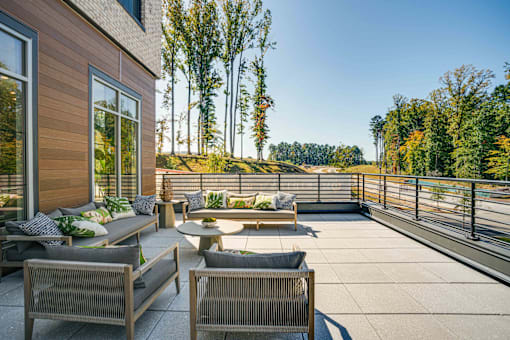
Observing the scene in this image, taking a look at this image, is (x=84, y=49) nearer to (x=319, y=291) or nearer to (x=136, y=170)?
(x=136, y=170)

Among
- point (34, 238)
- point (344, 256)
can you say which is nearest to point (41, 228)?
point (34, 238)

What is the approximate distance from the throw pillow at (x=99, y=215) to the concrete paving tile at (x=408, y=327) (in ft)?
12.7

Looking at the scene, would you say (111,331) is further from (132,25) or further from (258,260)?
(132,25)

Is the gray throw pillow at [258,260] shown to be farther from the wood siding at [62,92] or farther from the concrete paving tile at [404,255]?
the wood siding at [62,92]

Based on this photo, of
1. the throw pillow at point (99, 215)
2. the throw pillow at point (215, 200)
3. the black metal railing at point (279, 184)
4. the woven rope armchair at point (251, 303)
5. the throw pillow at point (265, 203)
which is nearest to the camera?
the woven rope armchair at point (251, 303)

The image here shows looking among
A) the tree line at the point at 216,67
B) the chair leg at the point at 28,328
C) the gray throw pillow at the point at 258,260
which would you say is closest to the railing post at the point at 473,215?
the gray throw pillow at the point at 258,260

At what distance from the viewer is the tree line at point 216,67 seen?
41.0ft

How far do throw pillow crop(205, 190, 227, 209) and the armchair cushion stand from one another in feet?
10.2

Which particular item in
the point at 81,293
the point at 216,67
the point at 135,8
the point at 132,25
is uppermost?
the point at 216,67

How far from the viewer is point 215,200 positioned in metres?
5.51

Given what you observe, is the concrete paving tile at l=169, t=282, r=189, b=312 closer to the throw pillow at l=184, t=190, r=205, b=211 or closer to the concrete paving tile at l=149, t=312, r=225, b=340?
the concrete paving tile at l=149, t=312, r=225, b=340

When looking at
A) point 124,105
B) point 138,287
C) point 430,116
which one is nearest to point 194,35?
point 124,105

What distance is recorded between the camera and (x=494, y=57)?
18.1 meters

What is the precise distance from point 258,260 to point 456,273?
113 inches
